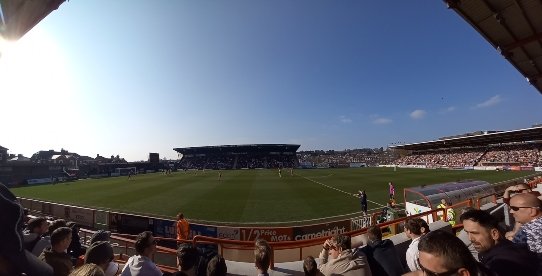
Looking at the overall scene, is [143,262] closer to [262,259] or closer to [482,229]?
[262,259]

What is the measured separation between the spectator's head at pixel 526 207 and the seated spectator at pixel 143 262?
15.8ft

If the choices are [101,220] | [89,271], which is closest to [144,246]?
[89,271]

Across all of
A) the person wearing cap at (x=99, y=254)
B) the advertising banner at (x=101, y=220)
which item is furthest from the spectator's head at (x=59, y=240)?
the advertising banner at (x=101, y=220)

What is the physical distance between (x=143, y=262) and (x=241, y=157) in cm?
9614

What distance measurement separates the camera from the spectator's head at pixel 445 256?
6.03ft

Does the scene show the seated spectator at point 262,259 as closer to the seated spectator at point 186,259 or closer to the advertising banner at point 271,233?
the seated spectator at point 186,259

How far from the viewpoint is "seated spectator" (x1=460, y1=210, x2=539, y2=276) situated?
2.54 meters

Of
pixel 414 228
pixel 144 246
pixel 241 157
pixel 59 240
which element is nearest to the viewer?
pixel 59 240

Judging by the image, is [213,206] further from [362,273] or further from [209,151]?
[209,151]

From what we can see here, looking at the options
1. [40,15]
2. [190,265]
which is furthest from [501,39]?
[40,15]

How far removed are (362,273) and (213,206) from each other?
2173 centimetres

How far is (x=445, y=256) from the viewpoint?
1.89 m

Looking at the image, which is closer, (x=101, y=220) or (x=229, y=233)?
(x=229, y=233)

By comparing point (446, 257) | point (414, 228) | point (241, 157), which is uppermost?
point (241, 157)
